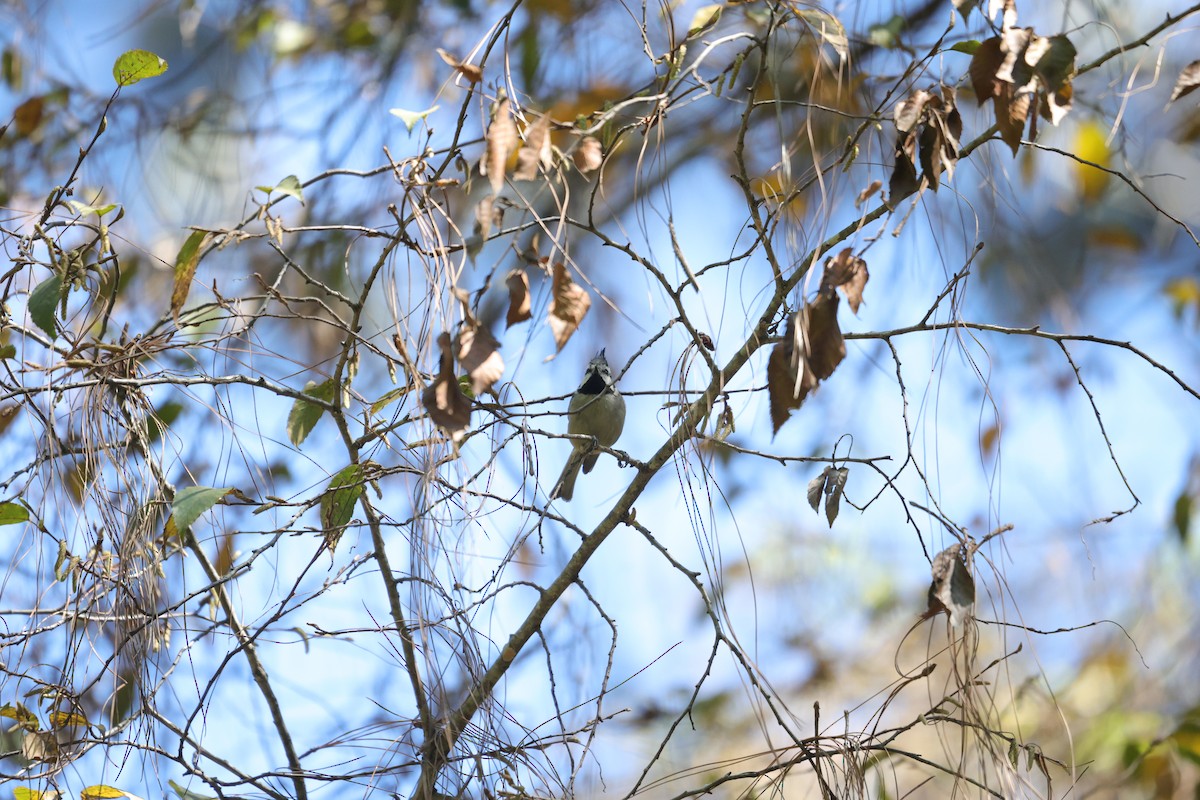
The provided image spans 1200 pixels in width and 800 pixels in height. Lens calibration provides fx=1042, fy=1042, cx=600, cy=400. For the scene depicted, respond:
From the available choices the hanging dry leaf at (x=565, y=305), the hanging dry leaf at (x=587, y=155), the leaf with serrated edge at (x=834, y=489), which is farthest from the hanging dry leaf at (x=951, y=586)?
the hanging dry leaf at (x=587, y=155)

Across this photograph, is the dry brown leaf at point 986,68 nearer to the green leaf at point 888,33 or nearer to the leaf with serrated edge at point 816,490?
the leaf with serrated edge at point 816,490

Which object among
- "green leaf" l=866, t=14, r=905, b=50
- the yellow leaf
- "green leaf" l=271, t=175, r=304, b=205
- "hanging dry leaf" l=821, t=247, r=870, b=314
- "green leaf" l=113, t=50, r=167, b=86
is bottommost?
"hanging dry leaf" l=821, t=247, r=870, b=314

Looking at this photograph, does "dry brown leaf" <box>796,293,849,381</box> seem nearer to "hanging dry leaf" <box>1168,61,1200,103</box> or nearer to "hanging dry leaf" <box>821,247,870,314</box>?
"hanging dry leaf" <box>821,247,870,314</box>

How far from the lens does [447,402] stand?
133 cm

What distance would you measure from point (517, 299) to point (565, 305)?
71 millimetres

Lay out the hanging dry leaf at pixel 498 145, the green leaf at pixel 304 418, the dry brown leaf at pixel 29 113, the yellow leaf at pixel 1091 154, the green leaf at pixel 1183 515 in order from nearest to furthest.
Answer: the hanging dry leaf at pixel 498 145, the green leaf at pixel 304 418, the dry brown leaf at pixel 29 113, the green leaf at pixel 1183 515, the yellow leaf at pixel 1091 154

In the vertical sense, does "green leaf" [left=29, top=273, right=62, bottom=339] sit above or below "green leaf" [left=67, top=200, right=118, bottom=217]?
below

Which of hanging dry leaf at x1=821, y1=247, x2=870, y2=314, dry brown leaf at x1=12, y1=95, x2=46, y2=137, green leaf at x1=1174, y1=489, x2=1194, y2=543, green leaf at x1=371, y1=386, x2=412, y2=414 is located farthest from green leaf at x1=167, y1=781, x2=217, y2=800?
green leaf at x1=1174, y1=489, x2=1194, y2=543

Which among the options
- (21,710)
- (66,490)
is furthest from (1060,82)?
(21,710)

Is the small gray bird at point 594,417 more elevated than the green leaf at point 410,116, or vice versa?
the small gray bird at point 594,417

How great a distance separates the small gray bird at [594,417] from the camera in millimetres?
4102

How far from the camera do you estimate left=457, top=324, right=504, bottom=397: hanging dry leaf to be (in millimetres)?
1327

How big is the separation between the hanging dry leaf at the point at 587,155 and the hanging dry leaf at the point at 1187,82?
96 centimetres

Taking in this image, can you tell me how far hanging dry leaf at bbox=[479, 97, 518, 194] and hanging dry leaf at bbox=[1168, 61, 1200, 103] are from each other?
1.09 meters
